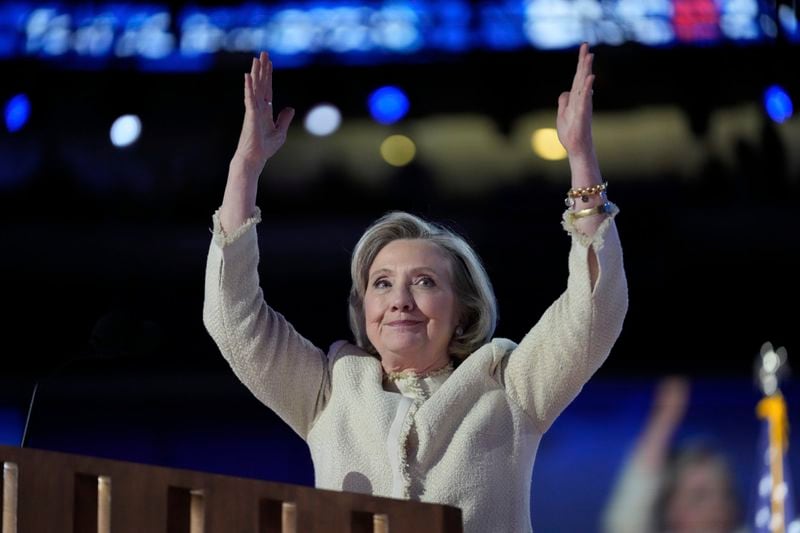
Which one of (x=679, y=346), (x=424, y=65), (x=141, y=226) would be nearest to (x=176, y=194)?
(x=141, y=226)

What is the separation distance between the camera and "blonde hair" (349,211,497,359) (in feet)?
A: 6.28

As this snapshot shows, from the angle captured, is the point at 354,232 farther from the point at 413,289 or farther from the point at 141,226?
the point at 413,289

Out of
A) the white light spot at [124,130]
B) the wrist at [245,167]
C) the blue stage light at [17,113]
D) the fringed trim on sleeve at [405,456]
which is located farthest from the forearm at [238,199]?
the blue stage light at [17,113]

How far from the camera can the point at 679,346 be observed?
4656mm

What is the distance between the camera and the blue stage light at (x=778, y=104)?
4746 millimetres

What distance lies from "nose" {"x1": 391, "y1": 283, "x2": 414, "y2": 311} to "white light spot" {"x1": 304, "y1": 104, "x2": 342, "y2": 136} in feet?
9.63

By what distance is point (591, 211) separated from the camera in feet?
5.68

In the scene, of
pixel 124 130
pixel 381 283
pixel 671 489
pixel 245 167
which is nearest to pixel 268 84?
pixel 245 167

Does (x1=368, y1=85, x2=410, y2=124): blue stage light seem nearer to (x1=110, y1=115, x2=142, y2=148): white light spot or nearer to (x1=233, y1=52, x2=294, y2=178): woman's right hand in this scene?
(x1=110, y1=115, x2=142, y2=148): white light spot

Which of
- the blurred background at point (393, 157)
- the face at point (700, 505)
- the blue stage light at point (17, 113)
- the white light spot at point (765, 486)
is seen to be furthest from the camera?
the blue stage light at point (17, 113)

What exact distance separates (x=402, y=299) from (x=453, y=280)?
0.10 m

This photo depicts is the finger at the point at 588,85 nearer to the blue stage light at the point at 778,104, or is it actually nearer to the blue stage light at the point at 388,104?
the blue stage light at the point at 388,104

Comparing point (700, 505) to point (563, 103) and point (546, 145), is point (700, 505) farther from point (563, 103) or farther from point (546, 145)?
point (563, 103)

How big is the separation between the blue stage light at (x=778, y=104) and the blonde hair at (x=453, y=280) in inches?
121
